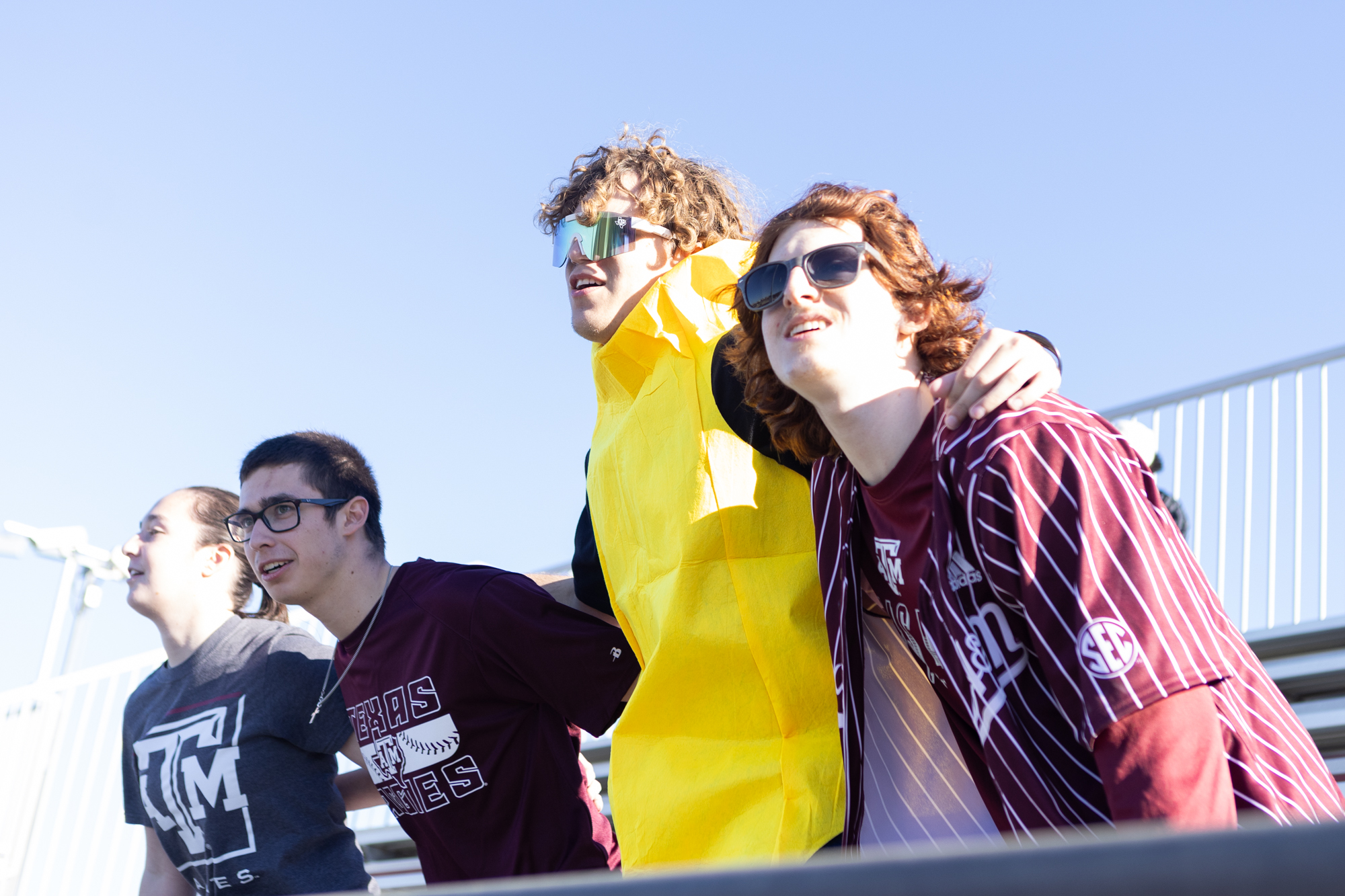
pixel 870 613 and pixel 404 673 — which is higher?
pixel 870 613

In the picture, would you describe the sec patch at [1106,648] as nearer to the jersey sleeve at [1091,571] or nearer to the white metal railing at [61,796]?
the jersey sleeve at [1091,571]

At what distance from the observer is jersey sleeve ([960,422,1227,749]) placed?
5.18 ft

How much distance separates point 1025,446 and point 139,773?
11.0 ft

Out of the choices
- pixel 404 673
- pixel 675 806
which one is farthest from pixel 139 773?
pixel 675 806

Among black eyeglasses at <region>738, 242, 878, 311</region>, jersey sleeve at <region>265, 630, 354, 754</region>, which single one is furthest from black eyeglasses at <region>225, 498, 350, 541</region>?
black eyeglasses at <region>738, 242, 878, 311</region>

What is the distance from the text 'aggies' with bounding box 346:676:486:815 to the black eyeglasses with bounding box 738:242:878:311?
1.54 meters

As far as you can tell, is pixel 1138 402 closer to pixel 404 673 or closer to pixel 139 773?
pixel 404 673

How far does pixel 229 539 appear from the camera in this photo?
4457mm

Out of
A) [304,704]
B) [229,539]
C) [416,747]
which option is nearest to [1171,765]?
[416,747]

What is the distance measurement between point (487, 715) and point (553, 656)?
0.86 feet

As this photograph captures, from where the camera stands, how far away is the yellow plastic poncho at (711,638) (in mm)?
2287

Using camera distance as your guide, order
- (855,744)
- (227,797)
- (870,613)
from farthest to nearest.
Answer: (227,797) → (870,613) → (855,744)

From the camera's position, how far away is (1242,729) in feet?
5.23

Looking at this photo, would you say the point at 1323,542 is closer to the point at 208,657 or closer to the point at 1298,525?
the point at 1298,525
